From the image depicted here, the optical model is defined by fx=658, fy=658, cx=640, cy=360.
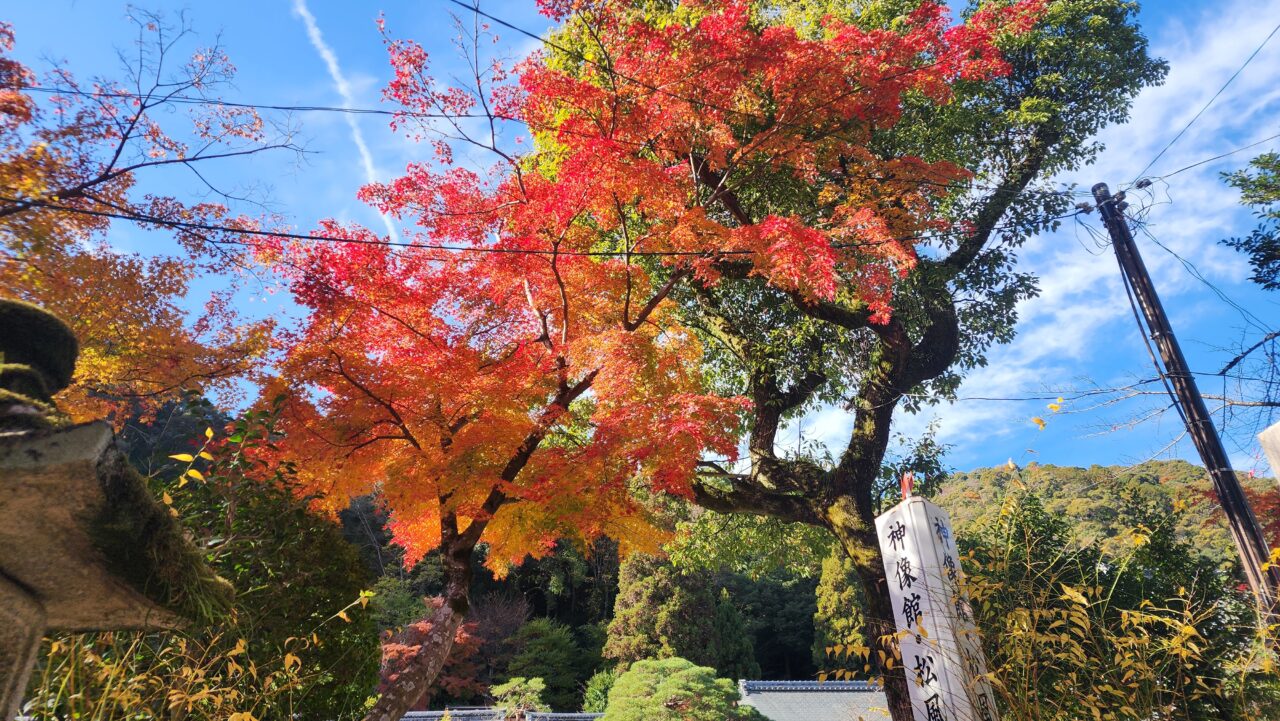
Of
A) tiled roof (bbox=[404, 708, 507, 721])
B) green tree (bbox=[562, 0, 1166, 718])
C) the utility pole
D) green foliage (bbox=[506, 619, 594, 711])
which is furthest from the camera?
green foliage (bbox=[506, 619, 594, 711])

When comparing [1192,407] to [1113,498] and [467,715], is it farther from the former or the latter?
[1113,498]

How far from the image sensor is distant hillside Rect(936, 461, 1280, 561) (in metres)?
4.57

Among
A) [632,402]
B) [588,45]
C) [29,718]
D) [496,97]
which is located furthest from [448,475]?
[588,45]

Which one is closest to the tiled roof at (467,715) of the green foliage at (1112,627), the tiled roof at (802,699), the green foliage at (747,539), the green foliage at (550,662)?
the green foliage at (550,662)

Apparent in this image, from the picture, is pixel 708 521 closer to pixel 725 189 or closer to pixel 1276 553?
pixel 725 189

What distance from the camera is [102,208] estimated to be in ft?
18.0

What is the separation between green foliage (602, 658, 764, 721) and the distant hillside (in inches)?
176

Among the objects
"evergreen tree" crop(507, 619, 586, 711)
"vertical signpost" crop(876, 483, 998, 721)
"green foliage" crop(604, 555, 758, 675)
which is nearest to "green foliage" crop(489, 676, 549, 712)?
"evergreen tree" crop(507, 619, 586, 711)

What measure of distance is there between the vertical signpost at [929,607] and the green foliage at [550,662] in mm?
13144

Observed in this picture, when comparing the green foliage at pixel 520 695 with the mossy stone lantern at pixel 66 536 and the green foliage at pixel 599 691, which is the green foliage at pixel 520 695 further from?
the mossy stone lantern at pixel 66 536

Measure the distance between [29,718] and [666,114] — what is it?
6.44 m

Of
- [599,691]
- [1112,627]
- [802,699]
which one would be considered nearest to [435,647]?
[1112,627]

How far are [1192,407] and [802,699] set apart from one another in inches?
530

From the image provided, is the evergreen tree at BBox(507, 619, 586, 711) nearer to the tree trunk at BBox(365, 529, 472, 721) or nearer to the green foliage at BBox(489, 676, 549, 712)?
the green foliage at BBox(489, 676, 549, 712)
